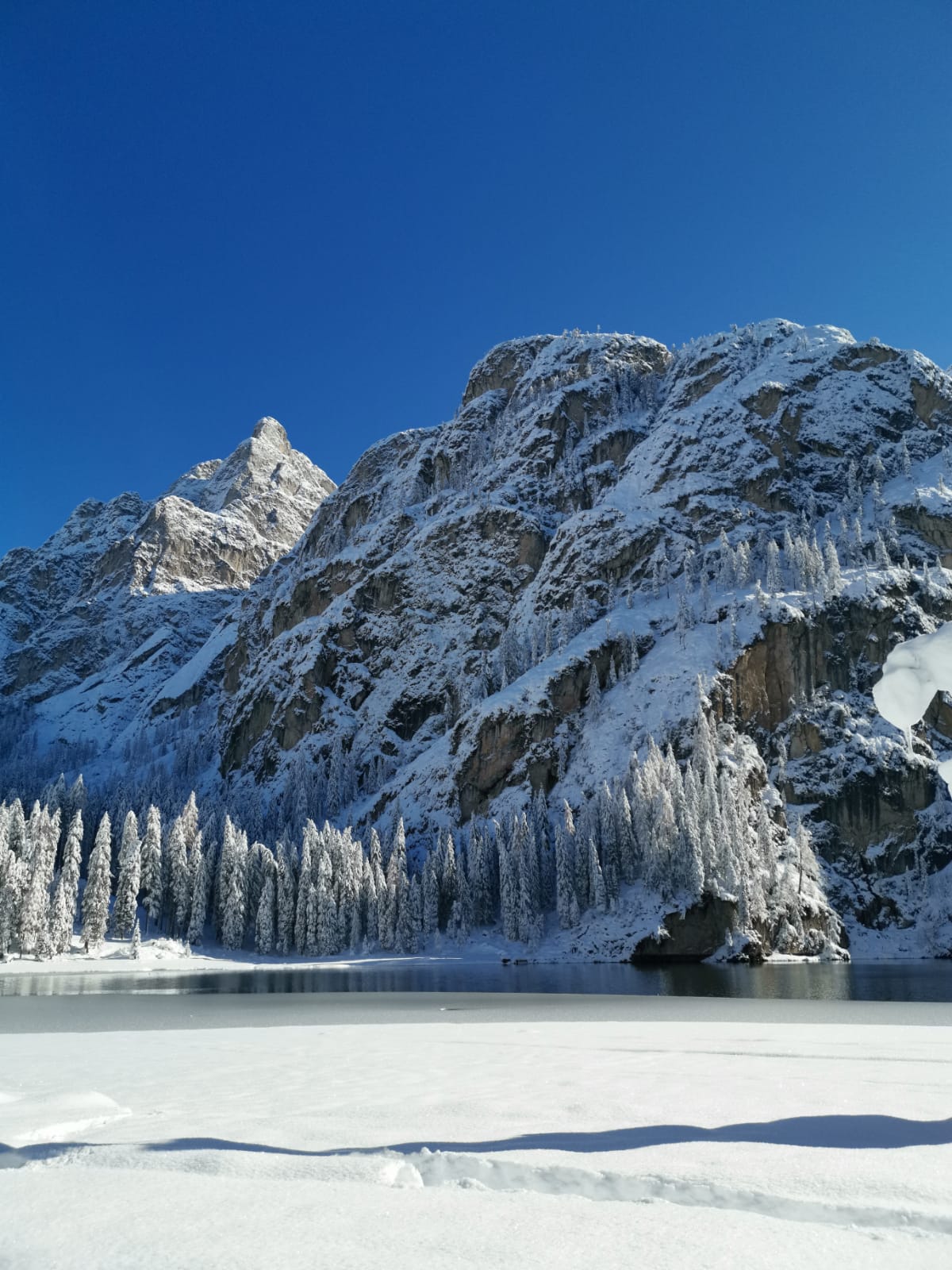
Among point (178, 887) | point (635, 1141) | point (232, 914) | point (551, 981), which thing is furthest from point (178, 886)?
point (635, 1141)

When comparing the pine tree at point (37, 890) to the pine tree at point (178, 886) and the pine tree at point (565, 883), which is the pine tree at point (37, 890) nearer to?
the pine tree at point (178, 886)

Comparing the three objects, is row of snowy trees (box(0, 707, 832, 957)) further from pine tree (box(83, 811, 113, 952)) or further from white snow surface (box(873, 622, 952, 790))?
white snow surface (box(873, 622, 952, 790))

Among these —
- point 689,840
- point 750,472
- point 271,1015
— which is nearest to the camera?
point 271,1015

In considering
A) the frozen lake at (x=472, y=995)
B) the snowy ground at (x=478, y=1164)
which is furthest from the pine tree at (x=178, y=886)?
the snowy ground at (x=478, y=1164)

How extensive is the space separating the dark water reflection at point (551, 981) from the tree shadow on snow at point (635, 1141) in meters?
48.3

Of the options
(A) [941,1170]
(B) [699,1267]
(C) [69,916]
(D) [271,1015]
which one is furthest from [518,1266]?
(C) [69,916]

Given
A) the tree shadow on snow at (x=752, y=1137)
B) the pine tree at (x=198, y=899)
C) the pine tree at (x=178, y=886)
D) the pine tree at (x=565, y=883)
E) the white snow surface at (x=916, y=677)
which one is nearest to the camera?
the tree shadow on snow at (x=752, y=1137)

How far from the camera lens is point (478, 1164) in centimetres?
720

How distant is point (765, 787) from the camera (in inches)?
5025

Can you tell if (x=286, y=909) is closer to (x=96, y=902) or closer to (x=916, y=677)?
(x=96, y=902)

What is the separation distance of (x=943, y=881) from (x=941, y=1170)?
138 m

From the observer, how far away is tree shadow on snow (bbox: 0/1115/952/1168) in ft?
25.9

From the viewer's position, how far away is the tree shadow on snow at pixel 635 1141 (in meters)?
7.89

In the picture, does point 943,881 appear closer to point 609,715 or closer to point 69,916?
point 609,715
